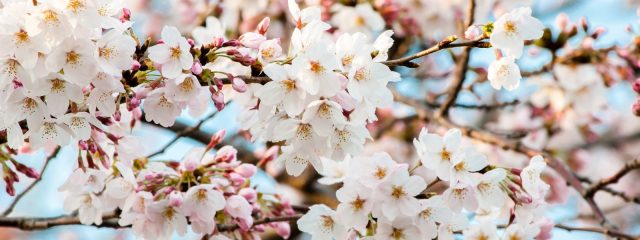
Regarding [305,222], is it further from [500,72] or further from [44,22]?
[44,22]

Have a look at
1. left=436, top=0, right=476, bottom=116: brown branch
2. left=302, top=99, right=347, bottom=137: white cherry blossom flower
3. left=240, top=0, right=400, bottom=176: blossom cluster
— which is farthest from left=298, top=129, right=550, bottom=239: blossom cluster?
left=436, top=0, right=476, bottom=116: brown branch

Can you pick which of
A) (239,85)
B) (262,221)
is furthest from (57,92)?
(262,221)

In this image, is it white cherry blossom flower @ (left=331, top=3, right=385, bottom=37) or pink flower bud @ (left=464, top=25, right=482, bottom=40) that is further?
white cherry blossom flower @ (left=331, top=3, right=385, bottom=37)

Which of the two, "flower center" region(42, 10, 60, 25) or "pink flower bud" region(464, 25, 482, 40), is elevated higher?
"flower center" region(42, 10, 60, 25)

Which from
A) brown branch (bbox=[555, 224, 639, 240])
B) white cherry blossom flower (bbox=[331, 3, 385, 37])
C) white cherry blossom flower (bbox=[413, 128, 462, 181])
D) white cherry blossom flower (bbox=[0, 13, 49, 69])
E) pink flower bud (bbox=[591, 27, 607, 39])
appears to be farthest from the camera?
white cherry blossom flower (bbox=[331, 3, 385, 37])

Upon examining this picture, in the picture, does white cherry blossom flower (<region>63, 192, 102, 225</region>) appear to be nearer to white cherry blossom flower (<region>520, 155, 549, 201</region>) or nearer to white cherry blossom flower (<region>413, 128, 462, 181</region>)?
white cherry blossom flower (<region>413, 128, 462, 181</region>)

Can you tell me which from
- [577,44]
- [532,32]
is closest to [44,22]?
[532,32]

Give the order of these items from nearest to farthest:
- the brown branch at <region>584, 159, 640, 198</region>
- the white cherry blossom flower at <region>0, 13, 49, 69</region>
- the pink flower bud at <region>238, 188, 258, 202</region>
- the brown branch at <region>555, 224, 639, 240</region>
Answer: the white cherry blossom flower at <region>0, 13, 49, 69</region>, the pink flower bud at <region>238, 188, 258, 202</region>, the brown branch at <region>555, 224, 639, 240</region>, the brown branch at <region>584, 159, 640, 198</region>
